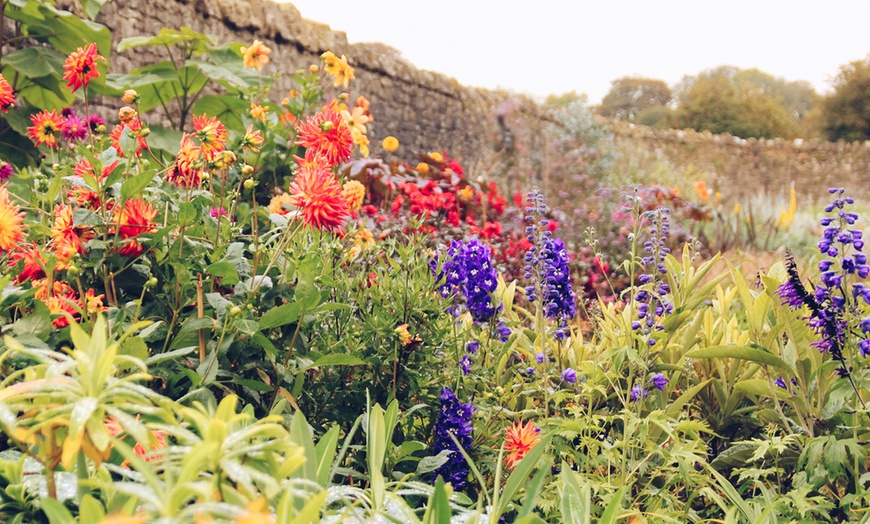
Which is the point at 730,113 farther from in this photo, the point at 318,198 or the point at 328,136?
the point at 318,198

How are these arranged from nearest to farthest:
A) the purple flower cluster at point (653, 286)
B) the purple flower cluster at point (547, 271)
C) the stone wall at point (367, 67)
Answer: the purple flower cluster at point (653, 286)
the purple flower cluster at point (547, 271)
the stone wall at point (367, 67)

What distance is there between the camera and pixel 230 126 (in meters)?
4.10

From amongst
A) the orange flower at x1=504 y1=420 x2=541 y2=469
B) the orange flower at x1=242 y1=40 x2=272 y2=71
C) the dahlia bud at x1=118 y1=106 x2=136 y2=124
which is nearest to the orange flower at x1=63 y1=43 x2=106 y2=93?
the dahlia bud at x1=118 y1=106 x2=136 y2=124

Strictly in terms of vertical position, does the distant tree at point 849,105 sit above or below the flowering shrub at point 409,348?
above

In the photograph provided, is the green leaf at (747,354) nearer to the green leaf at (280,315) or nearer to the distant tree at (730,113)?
the green leaf at (280,315)

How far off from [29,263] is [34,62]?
309cm

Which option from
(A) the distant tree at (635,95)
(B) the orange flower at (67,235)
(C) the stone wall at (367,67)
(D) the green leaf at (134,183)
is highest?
(A) the distant tree at (635,95)

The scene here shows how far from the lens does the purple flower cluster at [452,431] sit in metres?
1.49

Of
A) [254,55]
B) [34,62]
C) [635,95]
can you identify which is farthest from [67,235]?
[635,95]

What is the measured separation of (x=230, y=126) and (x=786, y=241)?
17.0ft

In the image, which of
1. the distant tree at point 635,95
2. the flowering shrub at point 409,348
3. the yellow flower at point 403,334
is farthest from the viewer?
the distant tree at point 635,95

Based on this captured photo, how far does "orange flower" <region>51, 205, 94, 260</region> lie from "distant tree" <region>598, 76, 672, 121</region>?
47724 mm

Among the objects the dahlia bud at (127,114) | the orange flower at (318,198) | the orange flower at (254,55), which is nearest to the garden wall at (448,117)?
the orange flower at (254,55)

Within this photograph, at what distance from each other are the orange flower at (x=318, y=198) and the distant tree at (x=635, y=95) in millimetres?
47659
